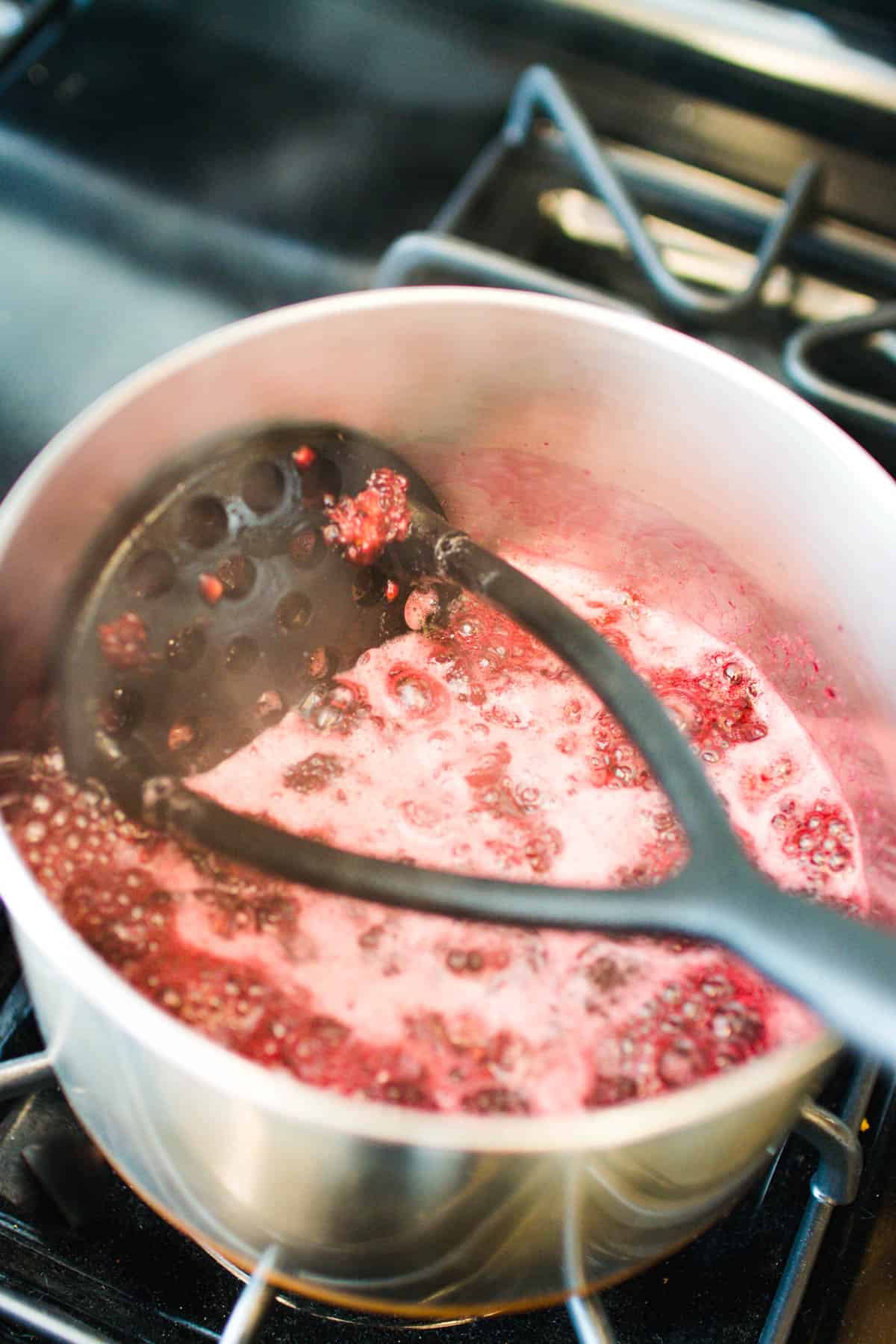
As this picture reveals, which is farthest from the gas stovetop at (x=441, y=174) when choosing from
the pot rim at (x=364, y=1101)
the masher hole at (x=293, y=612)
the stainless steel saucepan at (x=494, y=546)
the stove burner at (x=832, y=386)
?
the pot rim at (x=364, y=1101)

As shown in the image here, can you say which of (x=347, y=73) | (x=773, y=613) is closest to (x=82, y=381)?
(x=347, y=73)

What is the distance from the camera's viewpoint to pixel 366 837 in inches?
20.4

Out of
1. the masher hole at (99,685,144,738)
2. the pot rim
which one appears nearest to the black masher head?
the masher hole at (99,685,144,738)

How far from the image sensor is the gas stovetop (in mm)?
699

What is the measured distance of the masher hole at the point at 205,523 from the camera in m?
0.47

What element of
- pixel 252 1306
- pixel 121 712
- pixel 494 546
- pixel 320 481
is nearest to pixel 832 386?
pixel 494 546

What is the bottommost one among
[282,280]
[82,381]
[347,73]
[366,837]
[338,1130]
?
[338,1130]

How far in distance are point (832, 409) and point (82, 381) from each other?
0.45m

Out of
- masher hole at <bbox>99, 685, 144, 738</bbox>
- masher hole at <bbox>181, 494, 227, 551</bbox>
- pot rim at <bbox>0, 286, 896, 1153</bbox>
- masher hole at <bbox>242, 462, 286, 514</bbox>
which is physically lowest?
pot rim at <bbox>0, 286, 896, 1153</bbox>

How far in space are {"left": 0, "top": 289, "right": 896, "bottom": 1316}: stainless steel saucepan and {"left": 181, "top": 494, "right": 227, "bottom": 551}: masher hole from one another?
3 cm

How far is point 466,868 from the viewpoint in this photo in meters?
0.52

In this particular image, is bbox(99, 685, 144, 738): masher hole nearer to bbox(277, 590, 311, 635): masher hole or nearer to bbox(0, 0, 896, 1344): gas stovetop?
bbox(277, 590, 311, 635): masher hole

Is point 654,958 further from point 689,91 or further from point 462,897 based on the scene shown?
point 689,91

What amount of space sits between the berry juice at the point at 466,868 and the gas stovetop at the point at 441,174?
0.23 m
